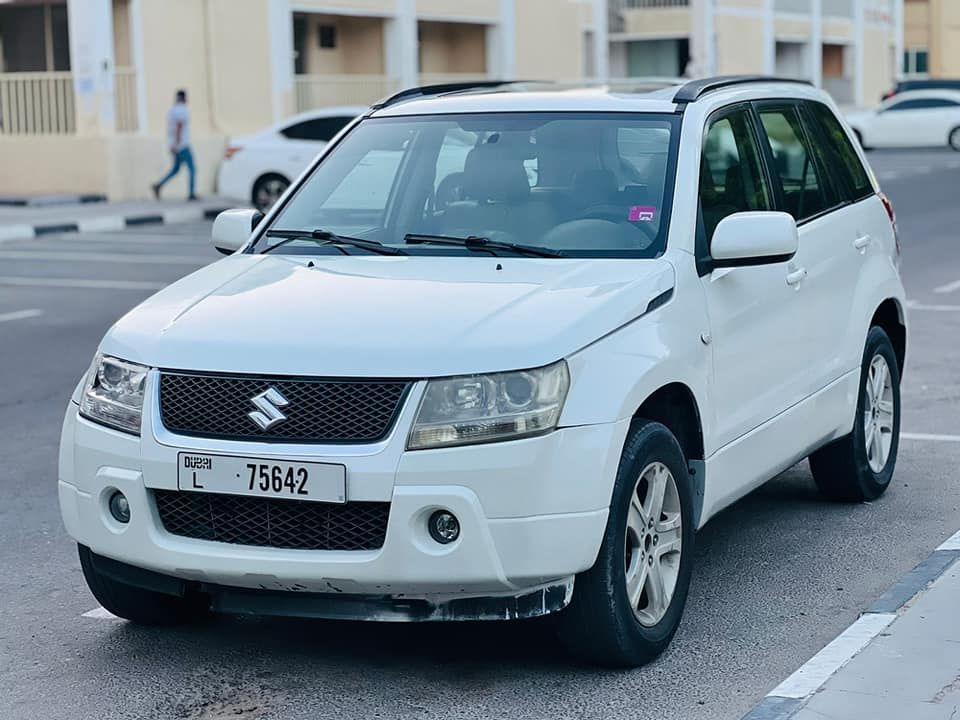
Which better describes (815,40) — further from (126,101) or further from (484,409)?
(484,409)

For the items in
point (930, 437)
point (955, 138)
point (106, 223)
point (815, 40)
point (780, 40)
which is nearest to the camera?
point (930, 437)

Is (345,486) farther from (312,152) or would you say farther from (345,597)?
(312,152)

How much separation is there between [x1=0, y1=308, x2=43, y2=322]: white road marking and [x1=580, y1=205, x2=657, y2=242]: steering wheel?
894cm

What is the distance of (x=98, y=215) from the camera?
2345cm

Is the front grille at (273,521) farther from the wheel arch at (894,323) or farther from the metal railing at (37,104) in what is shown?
the metal railing at (37,104)

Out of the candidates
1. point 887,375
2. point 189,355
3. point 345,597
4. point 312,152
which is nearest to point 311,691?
point 345,597

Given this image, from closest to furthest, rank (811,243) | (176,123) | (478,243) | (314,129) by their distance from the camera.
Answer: (478,243)
(811,243)
(314,129)
(176,123)

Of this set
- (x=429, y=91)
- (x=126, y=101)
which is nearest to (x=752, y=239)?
(x=429, y=91)

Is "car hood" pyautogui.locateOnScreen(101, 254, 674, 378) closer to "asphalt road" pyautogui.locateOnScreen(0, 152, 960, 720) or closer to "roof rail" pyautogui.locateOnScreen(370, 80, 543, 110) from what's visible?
"asphalt road" pyautogui.locateOnScreen(0, 152, 960, 720)

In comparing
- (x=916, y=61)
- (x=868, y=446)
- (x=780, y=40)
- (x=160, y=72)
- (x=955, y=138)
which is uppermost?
(x=780, y=40)

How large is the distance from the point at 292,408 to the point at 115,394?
632 millimetres

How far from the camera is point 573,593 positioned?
455 cm

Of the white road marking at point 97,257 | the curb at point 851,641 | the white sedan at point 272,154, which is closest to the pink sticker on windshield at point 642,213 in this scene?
the curb at point 851,641

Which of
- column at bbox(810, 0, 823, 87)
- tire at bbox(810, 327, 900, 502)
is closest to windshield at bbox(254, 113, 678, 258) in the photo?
tire at bbox(810, 327, 900, 502)
